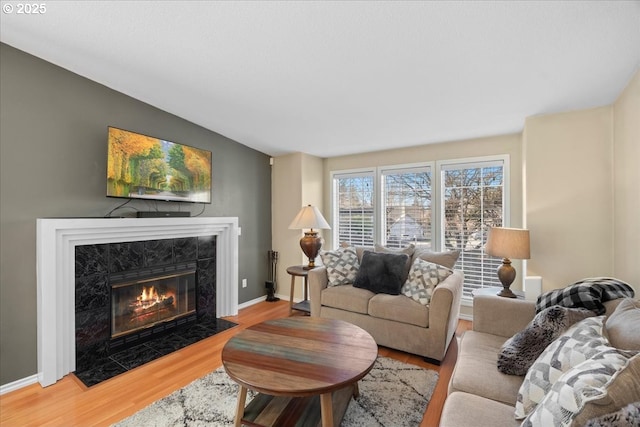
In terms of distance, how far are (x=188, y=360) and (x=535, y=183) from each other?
3775 millimetres

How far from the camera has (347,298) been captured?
9.86 ft

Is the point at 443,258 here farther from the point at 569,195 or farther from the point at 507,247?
the point at 569,195

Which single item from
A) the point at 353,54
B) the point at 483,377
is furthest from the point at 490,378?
the point at 353,54

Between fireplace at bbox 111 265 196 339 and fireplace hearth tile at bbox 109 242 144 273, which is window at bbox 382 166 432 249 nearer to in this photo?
fireplace at bbox 111 265 196 339

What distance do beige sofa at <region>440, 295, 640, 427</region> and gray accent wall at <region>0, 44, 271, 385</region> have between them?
3074 mm

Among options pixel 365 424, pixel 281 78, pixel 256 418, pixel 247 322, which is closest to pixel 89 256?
pixel 247 322

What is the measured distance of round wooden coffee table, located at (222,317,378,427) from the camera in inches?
57.3

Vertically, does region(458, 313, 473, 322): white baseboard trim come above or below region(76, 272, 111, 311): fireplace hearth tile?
below

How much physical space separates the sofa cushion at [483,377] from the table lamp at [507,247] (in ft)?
3.36

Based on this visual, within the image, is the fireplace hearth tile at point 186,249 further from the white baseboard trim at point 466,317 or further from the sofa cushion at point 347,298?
the white baseboard trim at point 466,317

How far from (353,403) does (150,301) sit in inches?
93.9

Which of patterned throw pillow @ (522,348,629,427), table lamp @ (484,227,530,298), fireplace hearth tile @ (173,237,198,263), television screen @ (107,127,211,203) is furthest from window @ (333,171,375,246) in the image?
patterned throw pillow @ (522,348,629,427)

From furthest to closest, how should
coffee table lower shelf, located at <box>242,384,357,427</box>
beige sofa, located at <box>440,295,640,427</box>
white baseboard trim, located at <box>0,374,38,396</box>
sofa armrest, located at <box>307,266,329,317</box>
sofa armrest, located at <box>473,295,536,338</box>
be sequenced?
1. sofa armrest, located at <box>307,266,329,317</box>
2. white baseboard trim, located at <box>0,374,38,396</box>
3. sofa armrest, located at <box>473,295,536,338</box>
4. coffee table lower shelf, located at <box>242,384,357,427</box>
5. beige sofa, located at <box>440,295,640,427</box>

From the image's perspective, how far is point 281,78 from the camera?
2.40 m
